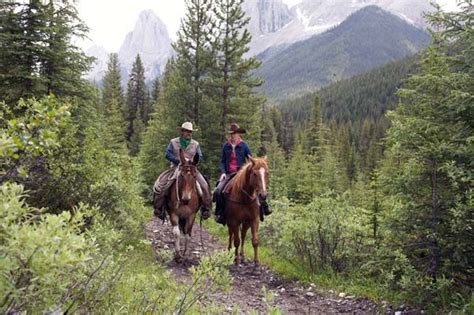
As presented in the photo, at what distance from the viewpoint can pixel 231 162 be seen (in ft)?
33.8

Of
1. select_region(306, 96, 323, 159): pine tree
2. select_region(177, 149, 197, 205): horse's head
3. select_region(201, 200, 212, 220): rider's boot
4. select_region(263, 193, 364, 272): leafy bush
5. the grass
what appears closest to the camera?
the grass

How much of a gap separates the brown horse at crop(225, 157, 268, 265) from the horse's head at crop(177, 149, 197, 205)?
0.99 metres

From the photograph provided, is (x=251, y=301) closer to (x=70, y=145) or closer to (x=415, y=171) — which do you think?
(x=415, y=171)

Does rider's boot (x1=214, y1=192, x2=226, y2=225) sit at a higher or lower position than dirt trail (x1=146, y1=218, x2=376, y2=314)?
higher

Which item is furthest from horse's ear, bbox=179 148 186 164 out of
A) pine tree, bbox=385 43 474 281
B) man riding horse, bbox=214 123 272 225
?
pine tree, bbox=385 43 474 281

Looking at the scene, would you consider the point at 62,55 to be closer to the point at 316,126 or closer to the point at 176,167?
the point at 176,167

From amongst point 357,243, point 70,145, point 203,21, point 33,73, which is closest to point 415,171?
point 357,243

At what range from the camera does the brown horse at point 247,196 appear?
335 inches

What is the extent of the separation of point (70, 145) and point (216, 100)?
709 inches

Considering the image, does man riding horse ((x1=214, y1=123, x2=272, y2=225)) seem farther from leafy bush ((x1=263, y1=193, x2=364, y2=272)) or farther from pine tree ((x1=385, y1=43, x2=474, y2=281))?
pine tree ((x1=385, y1=43, x2=474, y2=281))

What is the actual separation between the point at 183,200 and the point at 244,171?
4.90 ft

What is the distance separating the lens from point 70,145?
25.8ft

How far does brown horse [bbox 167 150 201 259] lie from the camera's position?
9.12 meters

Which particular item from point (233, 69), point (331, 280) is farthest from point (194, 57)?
point (331, 280)
